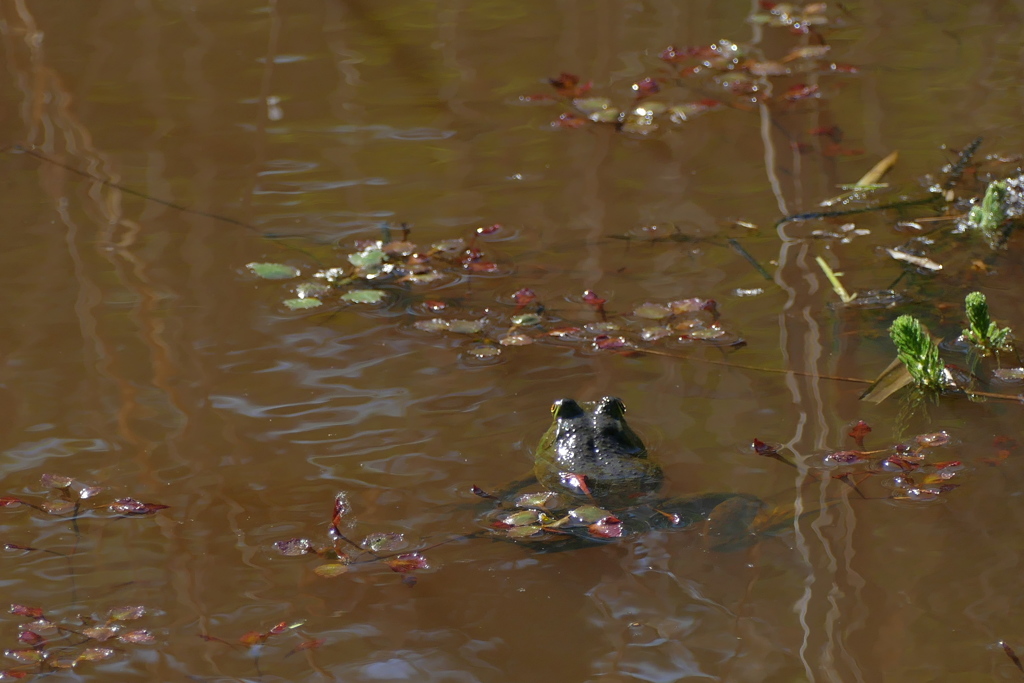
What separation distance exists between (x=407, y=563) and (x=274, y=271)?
172 centimetres

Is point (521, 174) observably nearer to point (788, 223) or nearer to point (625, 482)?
point (788, 223)

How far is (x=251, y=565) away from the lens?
2684 millimetres

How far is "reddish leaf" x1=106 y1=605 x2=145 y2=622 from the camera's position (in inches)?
98.7

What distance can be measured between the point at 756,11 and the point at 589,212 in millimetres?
2615

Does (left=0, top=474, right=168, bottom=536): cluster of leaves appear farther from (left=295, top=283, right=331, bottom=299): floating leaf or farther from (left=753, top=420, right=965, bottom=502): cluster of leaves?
(left=753, top=420, right=965, bottom=502): cluster of leaves

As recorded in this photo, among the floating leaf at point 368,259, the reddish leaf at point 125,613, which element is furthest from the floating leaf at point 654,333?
the reddish leaf at point 125,613

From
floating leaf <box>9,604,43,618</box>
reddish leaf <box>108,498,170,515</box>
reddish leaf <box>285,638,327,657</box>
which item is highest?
reddish leaf <box>108,498,170,515</box>

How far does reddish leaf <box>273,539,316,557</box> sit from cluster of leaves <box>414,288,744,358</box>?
106cm

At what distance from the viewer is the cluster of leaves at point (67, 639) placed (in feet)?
7.82

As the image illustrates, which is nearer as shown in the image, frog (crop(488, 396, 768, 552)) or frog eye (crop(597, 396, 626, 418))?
frog (crop(488, 396, 768, 552))

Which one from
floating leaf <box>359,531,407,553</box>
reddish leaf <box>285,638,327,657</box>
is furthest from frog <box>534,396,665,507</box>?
reddish leaf <box>285,638,327,657</box>

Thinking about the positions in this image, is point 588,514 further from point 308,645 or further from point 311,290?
point 311,290

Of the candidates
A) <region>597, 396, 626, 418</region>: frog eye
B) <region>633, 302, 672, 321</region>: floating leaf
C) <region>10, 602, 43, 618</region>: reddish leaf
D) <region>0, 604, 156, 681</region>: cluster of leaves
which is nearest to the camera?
<region>0, 604, 156, 681</region>: cluster of leaves

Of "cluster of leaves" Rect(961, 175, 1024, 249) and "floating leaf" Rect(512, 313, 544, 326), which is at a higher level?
"cluster of leaves" Rect(961, 175, 1024, 249)
